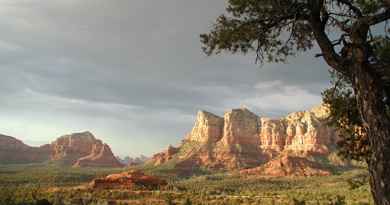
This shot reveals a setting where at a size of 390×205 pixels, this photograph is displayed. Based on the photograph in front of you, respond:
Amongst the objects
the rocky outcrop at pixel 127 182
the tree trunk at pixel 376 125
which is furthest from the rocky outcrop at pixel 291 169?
the tree trunk at pixel 376 125

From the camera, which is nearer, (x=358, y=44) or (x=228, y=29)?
(x=358, y=44)

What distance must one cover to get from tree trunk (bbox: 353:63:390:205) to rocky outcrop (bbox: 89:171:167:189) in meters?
95.4

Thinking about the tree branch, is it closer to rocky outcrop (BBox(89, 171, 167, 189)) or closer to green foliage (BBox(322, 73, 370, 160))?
green foliage (BBox(322, 73, 370, 160))

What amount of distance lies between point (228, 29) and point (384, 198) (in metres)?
6.05

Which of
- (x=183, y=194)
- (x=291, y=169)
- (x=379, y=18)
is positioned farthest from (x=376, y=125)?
(x=291, y=169)

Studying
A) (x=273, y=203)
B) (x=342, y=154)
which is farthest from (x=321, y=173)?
(x=342, y=154)

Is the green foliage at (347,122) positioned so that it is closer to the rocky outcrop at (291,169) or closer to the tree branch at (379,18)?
the tree branch at (379,18)

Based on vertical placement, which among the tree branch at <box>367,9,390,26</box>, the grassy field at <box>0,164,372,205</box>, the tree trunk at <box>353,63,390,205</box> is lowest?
the grassy field at <box>0,164,372,205</box>

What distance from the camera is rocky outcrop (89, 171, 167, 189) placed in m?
102

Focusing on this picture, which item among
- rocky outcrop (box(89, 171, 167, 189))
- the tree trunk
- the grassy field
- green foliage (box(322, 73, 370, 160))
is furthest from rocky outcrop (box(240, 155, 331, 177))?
the tree trunk

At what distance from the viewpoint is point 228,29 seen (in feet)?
37.8

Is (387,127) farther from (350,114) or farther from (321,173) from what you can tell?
(321,173)

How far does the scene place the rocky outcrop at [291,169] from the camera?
6757 inches

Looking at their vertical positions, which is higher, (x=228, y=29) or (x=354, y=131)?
(x=228, y=29)
